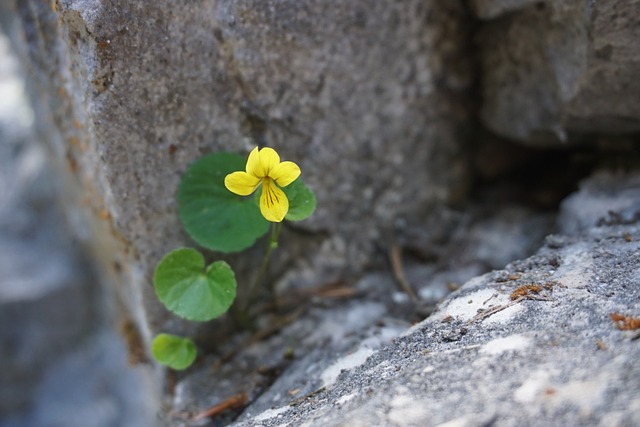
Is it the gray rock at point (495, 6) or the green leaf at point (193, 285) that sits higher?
the gray rock at point (495, 6)

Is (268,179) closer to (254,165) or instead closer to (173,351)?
(254,165)

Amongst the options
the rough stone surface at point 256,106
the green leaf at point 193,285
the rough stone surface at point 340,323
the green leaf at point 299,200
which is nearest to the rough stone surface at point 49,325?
the rough stone surface at point 256,106

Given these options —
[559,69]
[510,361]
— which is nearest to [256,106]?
[559,69]

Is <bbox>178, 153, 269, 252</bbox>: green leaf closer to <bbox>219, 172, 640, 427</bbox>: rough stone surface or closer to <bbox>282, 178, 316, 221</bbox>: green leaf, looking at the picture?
<bbox>282, 178, 316, 221</bbox>: green leaf

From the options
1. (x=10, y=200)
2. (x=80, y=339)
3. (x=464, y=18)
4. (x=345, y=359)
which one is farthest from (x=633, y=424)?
(x=10, y=200)

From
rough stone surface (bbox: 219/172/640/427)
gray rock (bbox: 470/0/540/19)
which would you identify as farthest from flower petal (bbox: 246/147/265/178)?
gray rock (bbox: 470/0/540/19)

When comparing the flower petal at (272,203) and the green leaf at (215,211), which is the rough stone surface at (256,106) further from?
the flower petal at (272,203)
